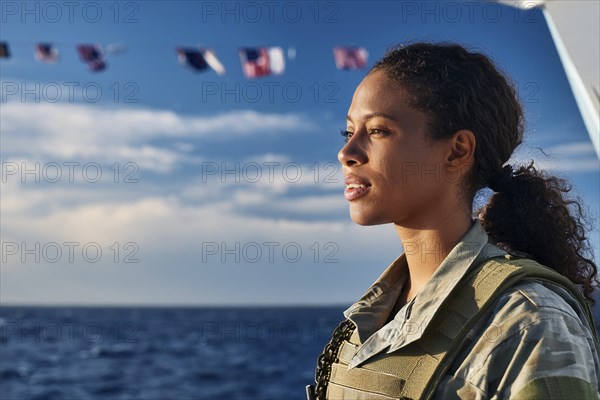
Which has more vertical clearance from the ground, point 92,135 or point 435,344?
point 92,135

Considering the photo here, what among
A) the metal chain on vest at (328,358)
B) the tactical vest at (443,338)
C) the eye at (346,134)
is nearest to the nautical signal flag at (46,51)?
the eye at (346,134)

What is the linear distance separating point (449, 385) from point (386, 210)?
0.94ft

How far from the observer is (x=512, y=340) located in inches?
37.9

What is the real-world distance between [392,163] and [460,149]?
12cm

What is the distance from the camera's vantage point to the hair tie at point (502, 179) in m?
1.26

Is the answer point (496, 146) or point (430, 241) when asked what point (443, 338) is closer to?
point (430, 241)

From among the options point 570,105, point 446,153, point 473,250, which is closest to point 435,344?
point 473,250

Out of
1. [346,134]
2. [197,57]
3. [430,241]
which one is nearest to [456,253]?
[430,241]

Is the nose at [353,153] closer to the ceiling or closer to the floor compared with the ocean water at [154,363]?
closer to the ceiling

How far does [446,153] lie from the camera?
3.87 ft

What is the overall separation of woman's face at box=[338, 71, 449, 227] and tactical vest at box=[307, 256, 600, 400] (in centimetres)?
14

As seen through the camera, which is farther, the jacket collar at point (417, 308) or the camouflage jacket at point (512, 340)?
the jacket collar at point (417, 308)

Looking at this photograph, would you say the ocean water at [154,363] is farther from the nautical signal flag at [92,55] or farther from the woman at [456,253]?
the woman at [456,253]

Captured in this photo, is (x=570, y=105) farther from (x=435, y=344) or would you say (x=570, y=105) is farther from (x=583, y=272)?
(x=435, y=344)
